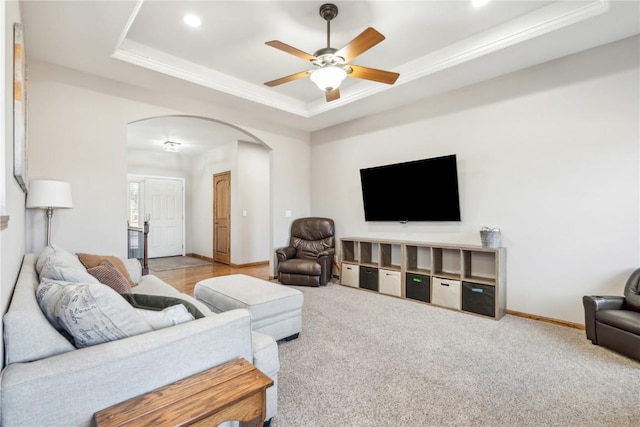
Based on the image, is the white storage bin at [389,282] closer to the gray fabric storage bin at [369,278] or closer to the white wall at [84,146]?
the gray fabric storage bin at [369,278]

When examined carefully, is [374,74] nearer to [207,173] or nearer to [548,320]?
[548,320]

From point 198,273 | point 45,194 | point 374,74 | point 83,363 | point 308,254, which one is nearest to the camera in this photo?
point 83,363

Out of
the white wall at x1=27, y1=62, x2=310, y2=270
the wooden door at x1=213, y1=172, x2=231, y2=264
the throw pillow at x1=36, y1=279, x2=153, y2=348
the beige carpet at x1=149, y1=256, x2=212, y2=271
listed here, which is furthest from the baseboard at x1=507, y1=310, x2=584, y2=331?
the beige carpet at x1=149, y1=256, x2=212, y2=271

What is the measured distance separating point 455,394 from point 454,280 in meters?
1.88

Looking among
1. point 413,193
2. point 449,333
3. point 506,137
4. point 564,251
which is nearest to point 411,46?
point 506,137

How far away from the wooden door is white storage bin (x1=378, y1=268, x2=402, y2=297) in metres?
3.78

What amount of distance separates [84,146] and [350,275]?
12.5ft

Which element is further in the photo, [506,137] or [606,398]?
[506,137]

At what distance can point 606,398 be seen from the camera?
1956 millimetres

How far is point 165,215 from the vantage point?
8.05m

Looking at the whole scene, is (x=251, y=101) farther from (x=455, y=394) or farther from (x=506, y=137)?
(x=455, y=394)

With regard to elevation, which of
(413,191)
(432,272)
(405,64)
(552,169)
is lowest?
(432,272)

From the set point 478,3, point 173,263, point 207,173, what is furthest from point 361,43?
point 173,263

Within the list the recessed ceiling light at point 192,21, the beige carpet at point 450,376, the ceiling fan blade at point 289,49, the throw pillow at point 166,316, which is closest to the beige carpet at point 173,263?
the beige carpet at point 450,376
